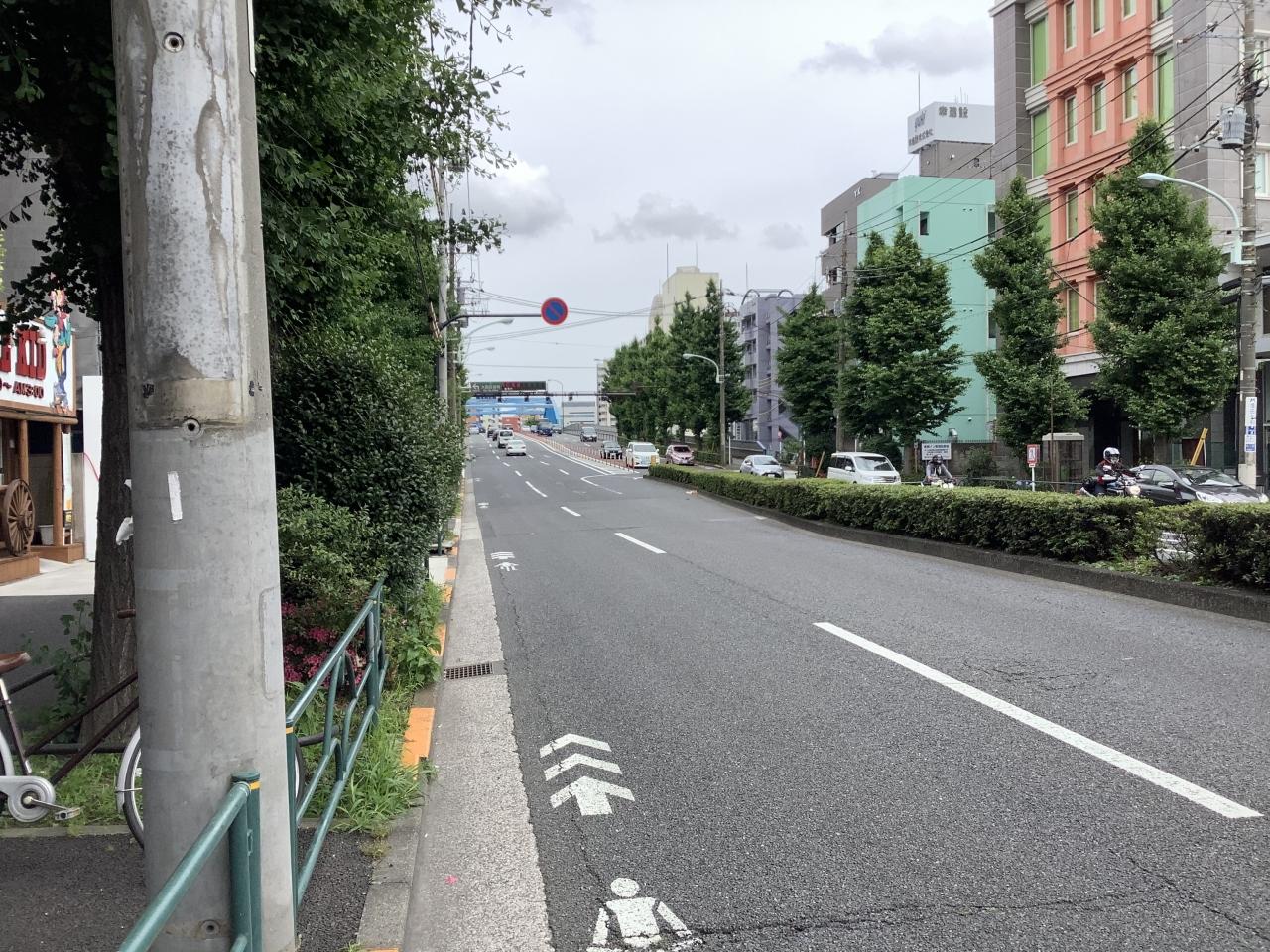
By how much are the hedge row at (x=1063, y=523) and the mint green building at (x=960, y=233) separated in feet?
97.9

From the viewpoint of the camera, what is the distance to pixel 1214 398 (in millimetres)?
25906

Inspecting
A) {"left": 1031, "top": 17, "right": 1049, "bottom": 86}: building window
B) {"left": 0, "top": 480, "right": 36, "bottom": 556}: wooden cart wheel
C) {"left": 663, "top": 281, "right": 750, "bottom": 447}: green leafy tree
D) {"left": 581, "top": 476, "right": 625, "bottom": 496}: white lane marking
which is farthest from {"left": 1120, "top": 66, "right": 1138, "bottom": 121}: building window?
{"left": 0, "top": 480, "right": 36, "bottom": 556}: wooden cart wheel

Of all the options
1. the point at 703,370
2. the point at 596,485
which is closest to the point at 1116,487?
the point at 596,485

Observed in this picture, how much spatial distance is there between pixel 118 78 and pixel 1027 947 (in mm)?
3794

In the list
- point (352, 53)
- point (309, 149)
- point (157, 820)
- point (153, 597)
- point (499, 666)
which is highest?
point (352, 53)

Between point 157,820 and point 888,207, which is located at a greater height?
point 888,207

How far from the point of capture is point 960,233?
169ft

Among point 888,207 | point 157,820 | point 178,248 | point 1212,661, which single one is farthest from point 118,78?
point 888,207

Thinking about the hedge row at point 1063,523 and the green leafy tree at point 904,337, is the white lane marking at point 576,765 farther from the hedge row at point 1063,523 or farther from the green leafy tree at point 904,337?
the green leafy tree at point 904,337

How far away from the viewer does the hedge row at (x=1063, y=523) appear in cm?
981

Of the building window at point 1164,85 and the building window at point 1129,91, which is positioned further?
the building window at point 1129,91

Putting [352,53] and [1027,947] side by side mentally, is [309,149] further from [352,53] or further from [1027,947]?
[1027,947]

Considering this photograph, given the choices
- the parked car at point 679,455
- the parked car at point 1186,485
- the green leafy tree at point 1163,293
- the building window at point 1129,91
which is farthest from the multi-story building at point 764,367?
the parked car at point 1186,485

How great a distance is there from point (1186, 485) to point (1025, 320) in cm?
1047
